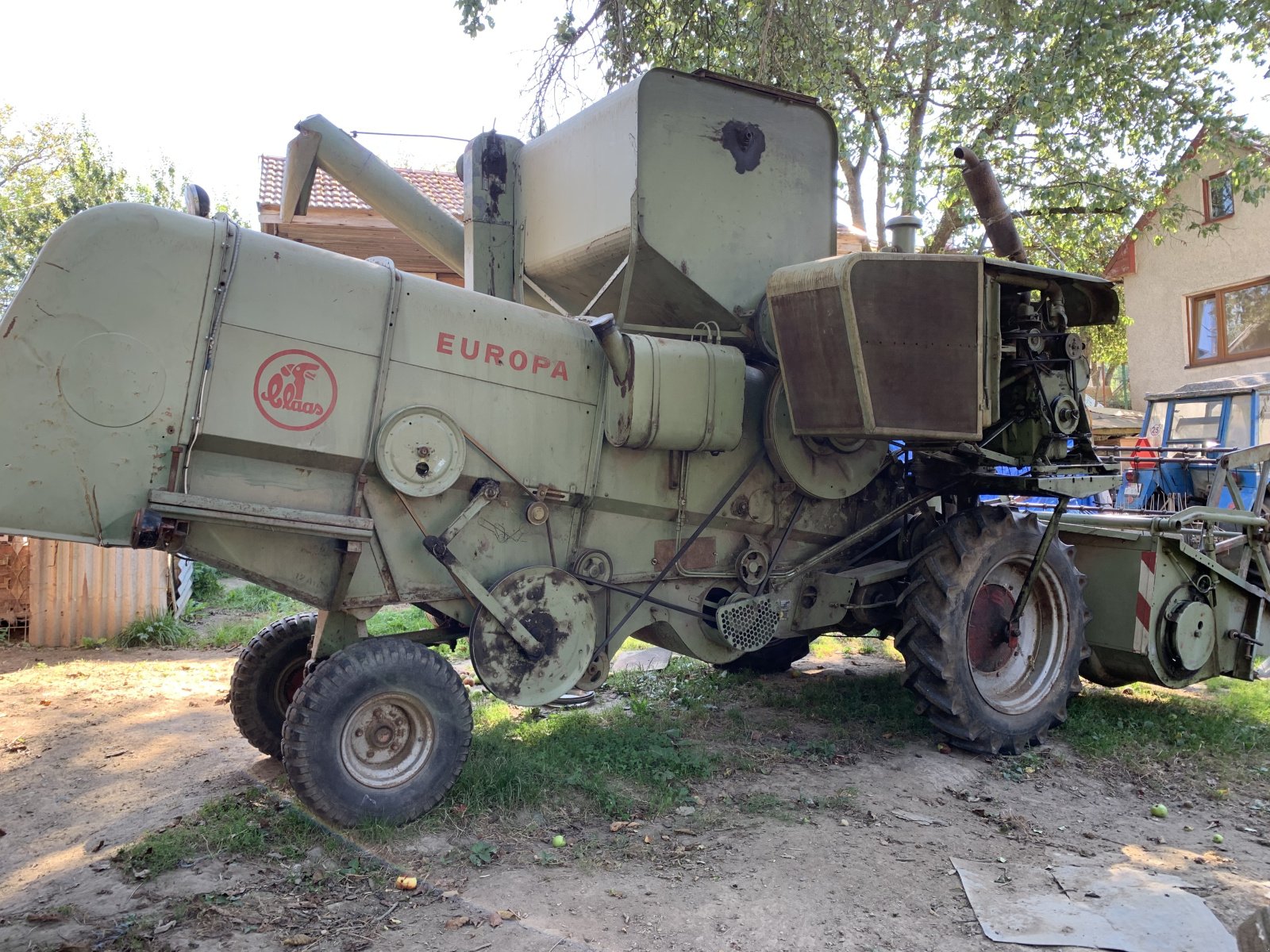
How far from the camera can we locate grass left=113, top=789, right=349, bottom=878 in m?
3.53

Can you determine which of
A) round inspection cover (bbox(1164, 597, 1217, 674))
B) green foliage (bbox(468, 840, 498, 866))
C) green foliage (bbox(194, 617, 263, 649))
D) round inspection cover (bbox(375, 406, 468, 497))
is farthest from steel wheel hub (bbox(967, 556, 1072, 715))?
green foliage (bbox(194, 617, 263, 649))

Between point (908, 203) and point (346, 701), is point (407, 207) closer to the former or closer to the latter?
point (346, 701)

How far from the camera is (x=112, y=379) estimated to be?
3.42m

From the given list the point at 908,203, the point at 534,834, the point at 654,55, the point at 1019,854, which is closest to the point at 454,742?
the point at 534,834

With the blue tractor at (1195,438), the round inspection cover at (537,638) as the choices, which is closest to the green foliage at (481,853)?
the round inspection cover at (537,638)

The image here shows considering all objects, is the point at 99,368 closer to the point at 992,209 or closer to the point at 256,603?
the point at 992,209

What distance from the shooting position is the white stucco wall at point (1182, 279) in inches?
724

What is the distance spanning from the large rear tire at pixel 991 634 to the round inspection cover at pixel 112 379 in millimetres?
3920

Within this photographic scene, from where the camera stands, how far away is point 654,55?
891 cm

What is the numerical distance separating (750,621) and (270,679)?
8.16ft

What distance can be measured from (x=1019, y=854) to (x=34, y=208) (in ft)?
88.6

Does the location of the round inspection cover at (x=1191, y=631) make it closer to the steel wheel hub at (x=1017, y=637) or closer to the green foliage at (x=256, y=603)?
the steel wheel hub at (x=1017, y=637)

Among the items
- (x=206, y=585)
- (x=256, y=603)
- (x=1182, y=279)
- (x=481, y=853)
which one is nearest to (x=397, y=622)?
(x=256, y=603)

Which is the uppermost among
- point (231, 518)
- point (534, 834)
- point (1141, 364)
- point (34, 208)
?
point (34, 208)
